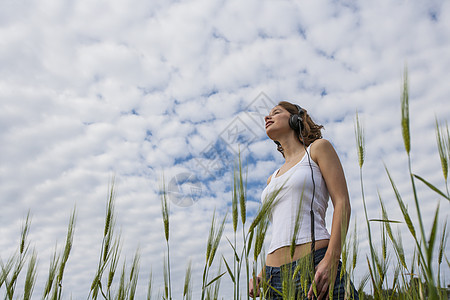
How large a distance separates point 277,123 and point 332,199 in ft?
2.35

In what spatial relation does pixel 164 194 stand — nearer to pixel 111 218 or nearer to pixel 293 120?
pixel 111 218

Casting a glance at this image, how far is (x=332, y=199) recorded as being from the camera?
75.7 inches

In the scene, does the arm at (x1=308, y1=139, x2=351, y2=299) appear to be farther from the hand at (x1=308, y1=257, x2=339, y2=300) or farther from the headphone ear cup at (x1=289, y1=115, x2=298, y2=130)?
the headphone ear cup at (x1=289, y1=115, x2=298, y2=130)

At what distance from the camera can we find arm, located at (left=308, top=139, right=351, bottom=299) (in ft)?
5.27

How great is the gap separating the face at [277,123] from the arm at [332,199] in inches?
14.2

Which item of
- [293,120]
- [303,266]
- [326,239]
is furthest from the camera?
[293,120]

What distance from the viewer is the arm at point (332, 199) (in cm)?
161

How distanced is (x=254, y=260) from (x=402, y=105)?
643 millimetres

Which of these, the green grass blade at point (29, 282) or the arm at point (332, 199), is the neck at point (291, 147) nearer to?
the arm at point (332, 199)

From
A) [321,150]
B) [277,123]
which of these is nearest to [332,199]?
[321,150]

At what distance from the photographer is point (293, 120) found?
2422mm

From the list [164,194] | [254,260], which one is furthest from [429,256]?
[164,194]

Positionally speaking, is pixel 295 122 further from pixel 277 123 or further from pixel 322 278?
pixel 322 278

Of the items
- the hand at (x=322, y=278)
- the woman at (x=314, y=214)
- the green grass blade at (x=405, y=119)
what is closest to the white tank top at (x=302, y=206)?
the woman at (x=314, y=214)
